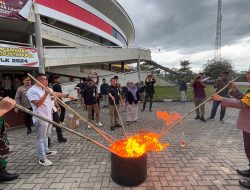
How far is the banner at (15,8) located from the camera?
10.1 metres

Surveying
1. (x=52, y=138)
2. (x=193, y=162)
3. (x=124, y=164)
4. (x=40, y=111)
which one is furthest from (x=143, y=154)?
(x=52, y=138)

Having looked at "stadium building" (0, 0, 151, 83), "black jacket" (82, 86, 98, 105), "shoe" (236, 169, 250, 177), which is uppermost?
"stadium building" (0, 0, 151, 83)

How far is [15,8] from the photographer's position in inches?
409

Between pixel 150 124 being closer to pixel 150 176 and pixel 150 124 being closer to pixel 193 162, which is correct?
pixel 193 162

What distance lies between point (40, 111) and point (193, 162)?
368cm

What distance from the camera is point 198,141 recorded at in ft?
20.3

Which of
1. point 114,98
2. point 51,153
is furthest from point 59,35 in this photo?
point 51,153

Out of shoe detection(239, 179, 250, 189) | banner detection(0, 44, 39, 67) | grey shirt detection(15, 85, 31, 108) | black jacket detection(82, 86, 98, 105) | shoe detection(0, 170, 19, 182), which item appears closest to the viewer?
shoe detection(239, 179, 250, 189)

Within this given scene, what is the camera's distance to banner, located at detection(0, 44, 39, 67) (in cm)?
1006

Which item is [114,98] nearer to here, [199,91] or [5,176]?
[199,91]

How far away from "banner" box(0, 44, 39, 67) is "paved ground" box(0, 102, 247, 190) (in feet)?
16.3

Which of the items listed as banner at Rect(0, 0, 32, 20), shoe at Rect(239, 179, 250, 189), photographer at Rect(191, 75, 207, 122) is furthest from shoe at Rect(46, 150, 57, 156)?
banner at Rect(0, 0, 32, 20)

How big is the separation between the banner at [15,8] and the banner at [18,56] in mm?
1593

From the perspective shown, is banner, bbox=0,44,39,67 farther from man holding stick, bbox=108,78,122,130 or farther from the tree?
the tree
